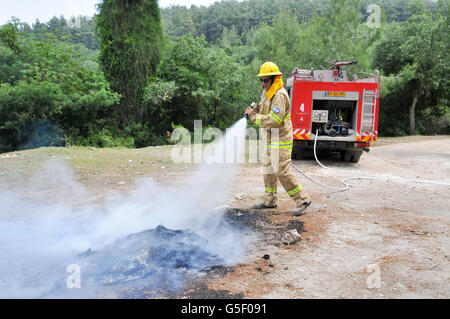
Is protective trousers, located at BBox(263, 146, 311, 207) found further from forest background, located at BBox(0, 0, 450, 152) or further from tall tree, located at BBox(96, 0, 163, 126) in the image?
tall tree, located at BBox(96, 0, 163, 126)

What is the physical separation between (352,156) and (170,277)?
820 centimetres

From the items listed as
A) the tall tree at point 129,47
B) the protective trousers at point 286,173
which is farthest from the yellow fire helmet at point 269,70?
the tall tree at point 129,47

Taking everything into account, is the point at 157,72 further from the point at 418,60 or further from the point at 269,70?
the point at 269,70

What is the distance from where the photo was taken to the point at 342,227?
4.40m

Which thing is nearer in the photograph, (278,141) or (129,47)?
(278,141)

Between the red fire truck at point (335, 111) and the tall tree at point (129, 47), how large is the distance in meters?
10.6

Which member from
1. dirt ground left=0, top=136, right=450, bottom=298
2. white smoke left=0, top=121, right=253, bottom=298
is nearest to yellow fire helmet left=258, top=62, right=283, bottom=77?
white smoke left=0, top=121, right=253, bottom=298

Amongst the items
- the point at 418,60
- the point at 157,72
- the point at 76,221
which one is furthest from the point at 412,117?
the point at 76,221

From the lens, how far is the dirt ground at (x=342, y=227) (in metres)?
2.91

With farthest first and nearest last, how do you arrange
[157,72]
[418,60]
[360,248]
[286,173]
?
[418,60] → [157,72] → [286,173] → [360,248]

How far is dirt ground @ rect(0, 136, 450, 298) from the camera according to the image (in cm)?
291

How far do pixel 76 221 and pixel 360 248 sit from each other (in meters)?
3.33

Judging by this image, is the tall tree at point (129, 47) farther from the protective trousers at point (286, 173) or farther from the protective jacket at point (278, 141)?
the protective trousers at point (286, 173)

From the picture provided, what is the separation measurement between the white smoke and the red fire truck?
323 cm
